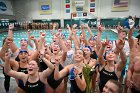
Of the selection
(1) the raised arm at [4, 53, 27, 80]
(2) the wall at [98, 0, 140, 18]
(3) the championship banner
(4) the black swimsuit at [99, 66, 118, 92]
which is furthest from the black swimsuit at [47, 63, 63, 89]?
(3) the championship banner

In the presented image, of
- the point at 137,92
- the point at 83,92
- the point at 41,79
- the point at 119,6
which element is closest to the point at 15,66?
the point at 41,79

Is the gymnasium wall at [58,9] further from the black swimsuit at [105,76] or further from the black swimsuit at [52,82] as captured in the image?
the black swimsuit at [52,82]

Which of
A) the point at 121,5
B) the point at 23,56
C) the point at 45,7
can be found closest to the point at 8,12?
the point at 45,7

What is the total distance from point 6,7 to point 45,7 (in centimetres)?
551

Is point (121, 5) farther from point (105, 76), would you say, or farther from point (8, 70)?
point (8, 70)

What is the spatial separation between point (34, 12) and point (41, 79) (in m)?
23.7

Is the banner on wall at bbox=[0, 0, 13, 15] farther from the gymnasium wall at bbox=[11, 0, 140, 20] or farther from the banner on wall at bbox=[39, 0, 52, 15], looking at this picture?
the banner on wall at bbox=[39, 0, 52, 15]

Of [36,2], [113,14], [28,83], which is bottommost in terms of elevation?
[28,83]

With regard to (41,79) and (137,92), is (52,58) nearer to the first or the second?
(41,79)

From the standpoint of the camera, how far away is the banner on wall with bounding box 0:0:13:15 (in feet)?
72.0

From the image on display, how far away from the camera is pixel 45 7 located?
24.7 m

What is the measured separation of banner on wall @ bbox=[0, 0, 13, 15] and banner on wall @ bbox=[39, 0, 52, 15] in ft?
14.4

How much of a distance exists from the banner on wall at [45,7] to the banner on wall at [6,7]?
14.4 ft

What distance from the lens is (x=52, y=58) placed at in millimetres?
3244
